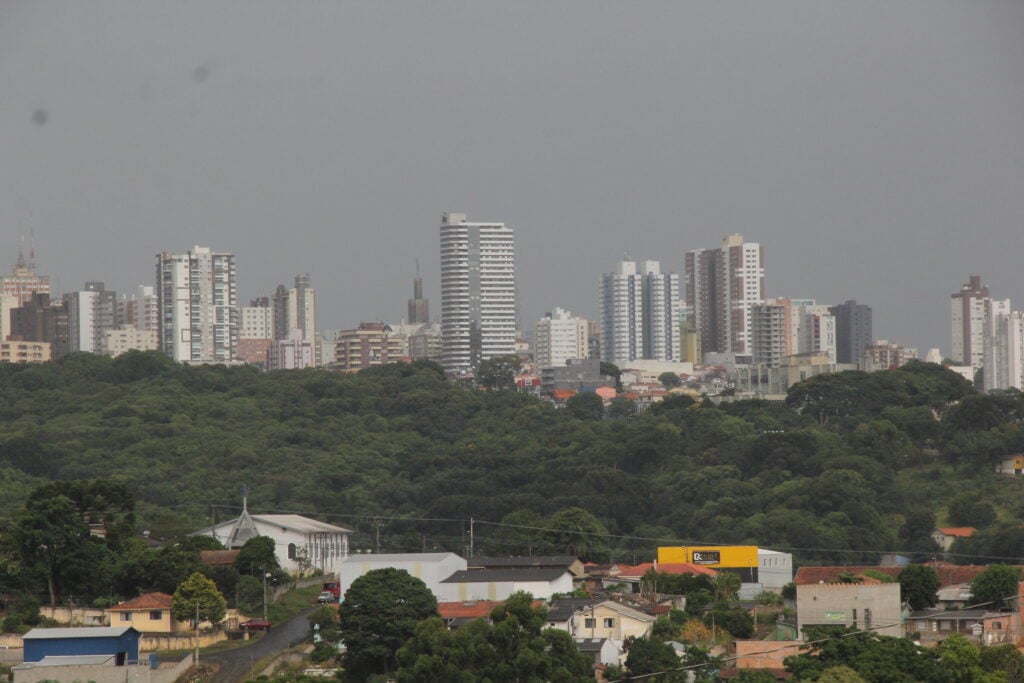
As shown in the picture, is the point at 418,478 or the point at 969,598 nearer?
the point at 969,598

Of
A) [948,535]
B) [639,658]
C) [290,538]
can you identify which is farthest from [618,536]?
[639,658]

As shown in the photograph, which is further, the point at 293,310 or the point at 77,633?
the point at 293,310

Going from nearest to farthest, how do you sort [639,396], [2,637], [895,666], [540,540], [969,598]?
[895,666], [2,637], [969,598], [540,540], [639,396]

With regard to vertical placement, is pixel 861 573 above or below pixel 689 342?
below

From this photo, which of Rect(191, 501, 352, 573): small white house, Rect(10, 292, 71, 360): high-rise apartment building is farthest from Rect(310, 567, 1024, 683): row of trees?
Rect(10, 292, 71, 360): high-rise apartment building

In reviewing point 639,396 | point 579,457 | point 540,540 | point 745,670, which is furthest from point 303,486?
point 639,396

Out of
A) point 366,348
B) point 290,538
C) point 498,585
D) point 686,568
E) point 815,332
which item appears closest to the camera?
point 498,585

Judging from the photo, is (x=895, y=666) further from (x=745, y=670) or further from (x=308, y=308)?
(x=308, y=308)

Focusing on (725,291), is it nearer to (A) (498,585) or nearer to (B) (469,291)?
(B) (469,291)
